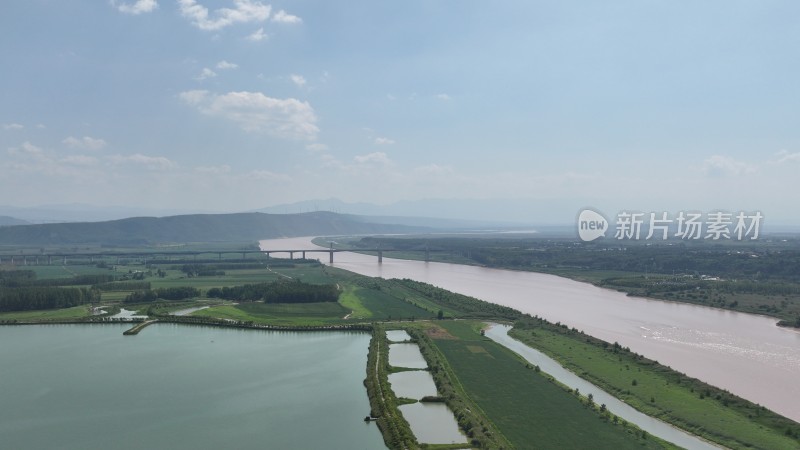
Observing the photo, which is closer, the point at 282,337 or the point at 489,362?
the point at 489,362

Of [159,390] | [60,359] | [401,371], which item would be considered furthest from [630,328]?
[60,359]

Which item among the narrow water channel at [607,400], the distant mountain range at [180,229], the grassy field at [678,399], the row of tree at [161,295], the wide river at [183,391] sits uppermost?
the distant mountain range at [180,229]

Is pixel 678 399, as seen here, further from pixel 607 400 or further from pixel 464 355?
pixel 464 355

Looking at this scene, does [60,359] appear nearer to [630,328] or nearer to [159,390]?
[159,390]

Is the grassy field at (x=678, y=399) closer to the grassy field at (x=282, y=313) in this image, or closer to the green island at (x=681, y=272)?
the grassy field at (x=282, y=313)
